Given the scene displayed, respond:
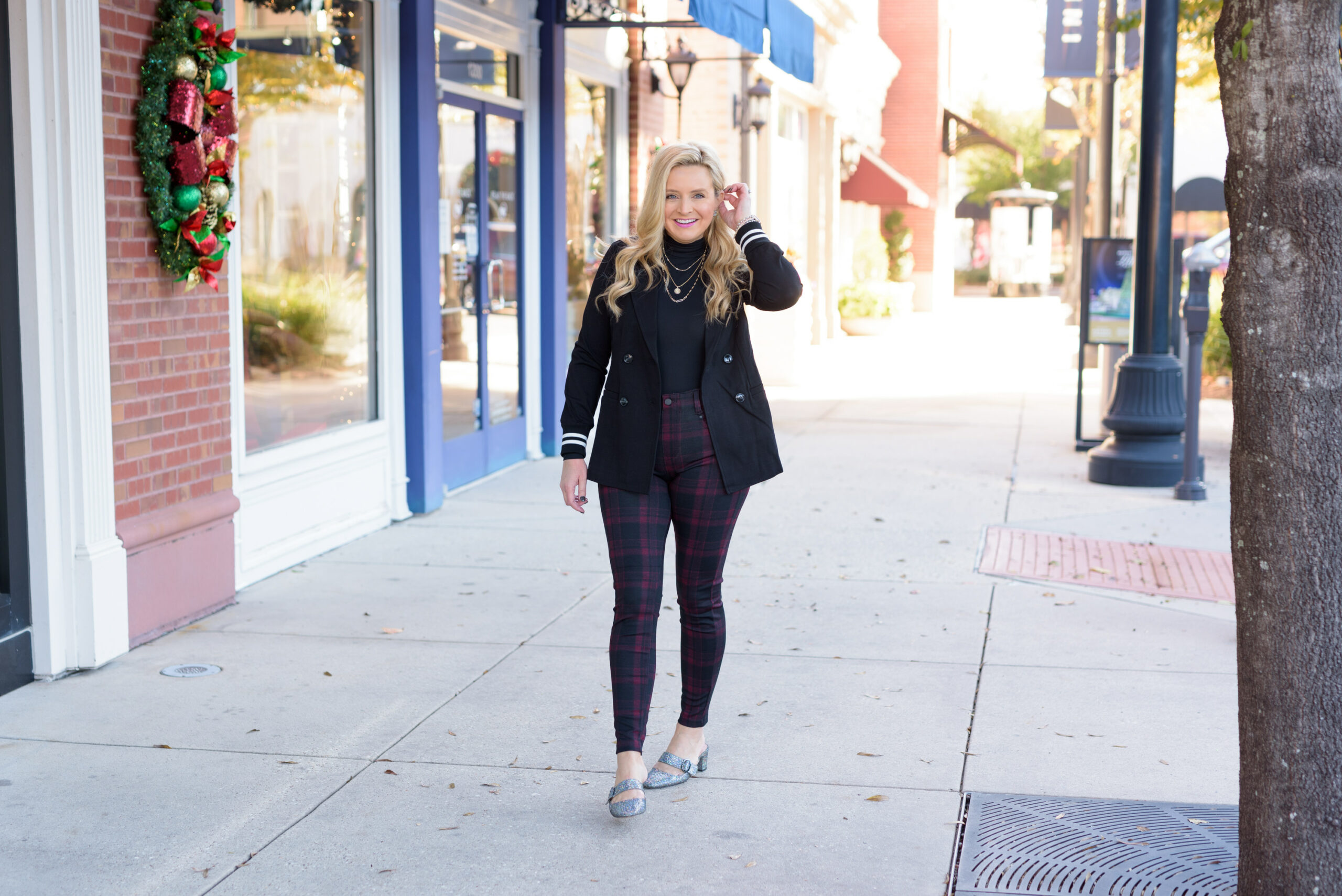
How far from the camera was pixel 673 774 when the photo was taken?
169 inches

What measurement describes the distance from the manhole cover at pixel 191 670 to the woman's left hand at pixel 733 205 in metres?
2.59

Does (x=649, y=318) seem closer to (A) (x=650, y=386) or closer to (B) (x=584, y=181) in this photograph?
(A) (x=650, y=386)

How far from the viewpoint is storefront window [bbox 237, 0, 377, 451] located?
690 cm

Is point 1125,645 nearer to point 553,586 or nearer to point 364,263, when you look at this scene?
point 553,586

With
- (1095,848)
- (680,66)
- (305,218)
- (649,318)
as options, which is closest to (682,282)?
(649,318)

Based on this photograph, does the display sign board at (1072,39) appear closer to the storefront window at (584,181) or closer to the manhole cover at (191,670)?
the storefront window at (584,181)

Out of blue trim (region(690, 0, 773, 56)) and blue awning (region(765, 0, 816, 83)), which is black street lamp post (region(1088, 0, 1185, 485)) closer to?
blue awning (region(765, 0, 816, 83))

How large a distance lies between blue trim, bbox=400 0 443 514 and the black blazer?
4279 millimetres

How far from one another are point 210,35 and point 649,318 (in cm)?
268

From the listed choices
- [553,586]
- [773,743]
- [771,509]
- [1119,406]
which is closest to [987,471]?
[1119,406]

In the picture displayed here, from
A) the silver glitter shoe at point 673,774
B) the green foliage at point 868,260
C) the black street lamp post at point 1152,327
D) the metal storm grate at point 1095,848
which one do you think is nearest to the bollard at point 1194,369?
the black street lamp post at point 1152,327

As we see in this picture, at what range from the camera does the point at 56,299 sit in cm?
514

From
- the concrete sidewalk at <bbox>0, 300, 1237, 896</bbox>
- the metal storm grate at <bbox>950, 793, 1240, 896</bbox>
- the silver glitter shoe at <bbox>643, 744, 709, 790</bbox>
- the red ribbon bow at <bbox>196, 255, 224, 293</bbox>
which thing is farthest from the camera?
the red ribbon bow at <bbox>196, 255, 224, 293</bbox>

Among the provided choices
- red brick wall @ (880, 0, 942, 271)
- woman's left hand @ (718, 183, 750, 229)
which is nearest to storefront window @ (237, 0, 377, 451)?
woman's left hand @ (718, 183, 750, 229)
